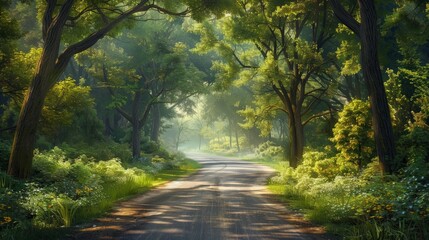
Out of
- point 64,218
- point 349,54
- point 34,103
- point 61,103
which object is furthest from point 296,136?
point 64,218

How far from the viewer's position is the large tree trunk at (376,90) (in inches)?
429

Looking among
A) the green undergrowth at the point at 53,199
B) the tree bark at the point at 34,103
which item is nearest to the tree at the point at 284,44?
the green undergrowth at the point at 53,199

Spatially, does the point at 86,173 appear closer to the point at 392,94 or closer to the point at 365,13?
the point at 365,13

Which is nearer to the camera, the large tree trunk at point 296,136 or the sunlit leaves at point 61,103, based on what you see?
the sunlit leaves at point 61,103

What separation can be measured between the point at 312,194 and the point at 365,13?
228 inches

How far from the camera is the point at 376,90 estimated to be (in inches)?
433

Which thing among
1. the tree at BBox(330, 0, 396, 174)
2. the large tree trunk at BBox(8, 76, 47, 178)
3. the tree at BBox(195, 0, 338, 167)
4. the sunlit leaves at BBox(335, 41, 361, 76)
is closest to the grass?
the large tree trunk at BBox(8, 76, 47, 178)

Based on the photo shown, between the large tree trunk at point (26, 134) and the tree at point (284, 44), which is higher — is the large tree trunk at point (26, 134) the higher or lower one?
the lower one

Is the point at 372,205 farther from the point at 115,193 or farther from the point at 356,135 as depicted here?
the point at 115,193

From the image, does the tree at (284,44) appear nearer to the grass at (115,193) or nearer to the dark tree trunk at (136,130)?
the grass at (115,193)

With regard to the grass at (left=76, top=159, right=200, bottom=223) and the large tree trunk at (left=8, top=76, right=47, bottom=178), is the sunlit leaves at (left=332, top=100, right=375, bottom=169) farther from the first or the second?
the large tree trunk at (left=8, top=76, right=47, bottom=178)

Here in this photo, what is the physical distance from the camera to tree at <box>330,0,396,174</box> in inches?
428

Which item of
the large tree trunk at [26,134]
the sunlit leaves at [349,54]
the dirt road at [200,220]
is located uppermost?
the sunlit leaves at [349,54]

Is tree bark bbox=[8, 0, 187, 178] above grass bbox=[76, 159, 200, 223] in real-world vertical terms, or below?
above
